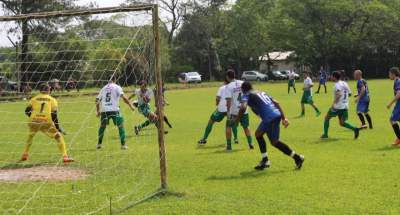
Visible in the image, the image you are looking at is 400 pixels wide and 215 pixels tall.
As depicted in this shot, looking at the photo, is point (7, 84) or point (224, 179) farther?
point (7, 84)

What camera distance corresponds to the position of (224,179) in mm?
9062

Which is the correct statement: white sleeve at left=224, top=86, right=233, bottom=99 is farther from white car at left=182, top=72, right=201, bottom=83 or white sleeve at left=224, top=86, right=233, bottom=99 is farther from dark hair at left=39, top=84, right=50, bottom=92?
white car at left=182, top=72, right=201, bottom=83

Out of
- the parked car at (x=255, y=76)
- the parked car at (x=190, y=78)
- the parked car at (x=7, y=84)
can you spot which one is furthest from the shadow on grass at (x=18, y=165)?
the parked car at (x=255, y=76)

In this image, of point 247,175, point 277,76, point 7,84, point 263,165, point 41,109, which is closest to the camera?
point 247,175

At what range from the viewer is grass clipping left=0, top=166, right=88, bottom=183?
376 inches

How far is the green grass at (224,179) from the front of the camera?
7.34 m

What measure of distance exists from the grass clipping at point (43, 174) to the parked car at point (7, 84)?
331cm

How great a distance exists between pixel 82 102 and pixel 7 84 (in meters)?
4.04

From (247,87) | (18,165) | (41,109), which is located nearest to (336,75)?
(247,87)

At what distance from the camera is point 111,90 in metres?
12.5

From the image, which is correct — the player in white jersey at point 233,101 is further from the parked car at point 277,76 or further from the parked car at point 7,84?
the parked car at point 277,76

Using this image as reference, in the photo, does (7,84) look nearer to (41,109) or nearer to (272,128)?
(41,109)

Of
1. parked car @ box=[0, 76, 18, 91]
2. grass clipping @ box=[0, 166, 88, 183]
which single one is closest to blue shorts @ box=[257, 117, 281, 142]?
grass clipping @ box=[0, 166, 88, 183]

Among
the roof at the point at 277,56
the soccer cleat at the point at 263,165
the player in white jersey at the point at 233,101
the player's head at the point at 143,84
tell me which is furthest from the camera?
the roof at the point at 277,56
